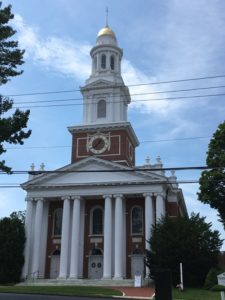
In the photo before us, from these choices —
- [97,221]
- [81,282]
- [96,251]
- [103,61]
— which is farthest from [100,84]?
[81,282]

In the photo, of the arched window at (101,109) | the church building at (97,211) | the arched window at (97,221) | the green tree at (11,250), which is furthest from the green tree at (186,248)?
the arched window at (101,109)

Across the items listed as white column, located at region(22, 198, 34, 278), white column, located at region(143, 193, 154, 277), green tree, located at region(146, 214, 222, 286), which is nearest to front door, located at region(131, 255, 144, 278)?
white column, located at region(143, 193, 154, 277)

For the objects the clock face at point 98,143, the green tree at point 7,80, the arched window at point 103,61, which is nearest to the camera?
the green tree at point 7,80

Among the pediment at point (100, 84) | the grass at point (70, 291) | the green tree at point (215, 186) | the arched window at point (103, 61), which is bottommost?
the grass at point (70, 291)

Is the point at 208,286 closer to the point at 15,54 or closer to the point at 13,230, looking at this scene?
the point at 13,230

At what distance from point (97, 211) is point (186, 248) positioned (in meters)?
13.4

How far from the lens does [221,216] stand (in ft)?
114

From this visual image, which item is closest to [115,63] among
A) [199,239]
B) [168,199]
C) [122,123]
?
[122,123]

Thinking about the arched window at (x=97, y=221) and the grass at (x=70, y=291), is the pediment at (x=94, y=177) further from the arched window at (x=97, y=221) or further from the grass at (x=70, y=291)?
the grass at (x=70, y=291)

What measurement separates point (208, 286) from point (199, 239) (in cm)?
545

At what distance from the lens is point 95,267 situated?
159 feet

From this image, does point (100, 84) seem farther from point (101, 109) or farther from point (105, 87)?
point (101, 109)

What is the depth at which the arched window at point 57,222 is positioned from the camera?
5062 centimetres

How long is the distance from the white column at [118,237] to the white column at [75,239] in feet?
13.0
